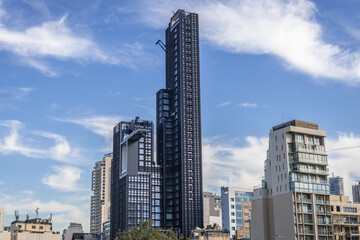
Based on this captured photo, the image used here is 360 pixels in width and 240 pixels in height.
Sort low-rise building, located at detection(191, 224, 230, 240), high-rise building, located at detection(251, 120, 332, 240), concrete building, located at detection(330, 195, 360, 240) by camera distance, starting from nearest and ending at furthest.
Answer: high-rise building, located at detection(251, 120, 332, 240) → concrete building, located at detection(330, 195, 360, 240) → low-rise building, located at detection(191, 224, 230, 240)

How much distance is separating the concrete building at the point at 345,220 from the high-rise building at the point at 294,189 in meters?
5.72

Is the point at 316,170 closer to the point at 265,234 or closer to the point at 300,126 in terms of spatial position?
the point at 300,126

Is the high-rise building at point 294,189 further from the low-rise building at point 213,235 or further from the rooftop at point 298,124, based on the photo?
the low-rise building at point 213,235

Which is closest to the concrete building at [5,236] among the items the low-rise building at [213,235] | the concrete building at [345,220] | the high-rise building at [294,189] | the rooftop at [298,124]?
the low-rise building at [213,235]

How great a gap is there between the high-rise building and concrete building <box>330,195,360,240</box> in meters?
5.72

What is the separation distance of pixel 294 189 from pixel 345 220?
2052cm

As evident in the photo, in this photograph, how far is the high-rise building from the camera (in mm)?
128375

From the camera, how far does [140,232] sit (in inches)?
3541

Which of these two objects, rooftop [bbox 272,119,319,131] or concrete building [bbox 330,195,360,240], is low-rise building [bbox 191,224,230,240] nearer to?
concrete building [bbox 330,195,360,240]

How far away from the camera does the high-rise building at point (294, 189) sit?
421 ft

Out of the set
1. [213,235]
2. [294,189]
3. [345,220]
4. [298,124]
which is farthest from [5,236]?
[345,220]

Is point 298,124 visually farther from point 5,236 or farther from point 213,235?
point 5,236

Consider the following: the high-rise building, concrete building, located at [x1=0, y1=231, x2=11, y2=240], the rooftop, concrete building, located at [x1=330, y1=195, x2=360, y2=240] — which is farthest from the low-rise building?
concrete building, located at [x1=0, y1=231, x2=11, y2=240]

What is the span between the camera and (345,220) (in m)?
139
